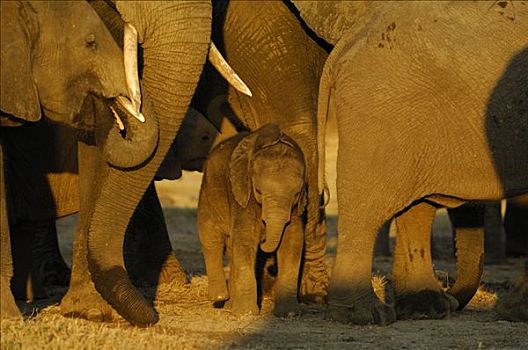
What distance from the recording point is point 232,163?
360 inches

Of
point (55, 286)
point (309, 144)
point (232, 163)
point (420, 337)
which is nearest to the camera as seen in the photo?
point (420, 337)

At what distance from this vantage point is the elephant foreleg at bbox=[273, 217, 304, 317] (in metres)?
8.85

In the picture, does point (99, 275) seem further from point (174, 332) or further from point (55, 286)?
point (55, 286)

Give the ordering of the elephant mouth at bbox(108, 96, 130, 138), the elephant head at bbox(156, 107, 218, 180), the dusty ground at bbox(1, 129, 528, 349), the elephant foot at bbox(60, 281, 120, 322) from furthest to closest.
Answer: the elephant head at bbox(156, 107, 218, 180), the elephant foot at bbox(60, 281, 120, 322), the elephant mouth at bbox(108, 96, 130, 138), the dusty ground at bbox(1, 129, 528, 349)

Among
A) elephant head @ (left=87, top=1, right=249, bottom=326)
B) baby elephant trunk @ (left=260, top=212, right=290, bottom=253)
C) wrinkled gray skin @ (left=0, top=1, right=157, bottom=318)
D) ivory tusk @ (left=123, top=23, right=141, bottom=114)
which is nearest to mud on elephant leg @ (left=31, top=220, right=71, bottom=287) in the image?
baby elephant trunk @ (left=260, top=212, right=290, bottom=253)

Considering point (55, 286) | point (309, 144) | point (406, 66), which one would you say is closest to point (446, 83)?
point (406, 66)

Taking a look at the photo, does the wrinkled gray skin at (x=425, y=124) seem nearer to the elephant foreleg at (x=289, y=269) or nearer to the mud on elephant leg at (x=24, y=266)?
the elephant foreleg at (x=289, y=269)

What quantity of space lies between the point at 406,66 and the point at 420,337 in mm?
1451

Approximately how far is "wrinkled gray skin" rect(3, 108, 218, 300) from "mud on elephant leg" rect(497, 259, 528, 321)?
2.62 metres

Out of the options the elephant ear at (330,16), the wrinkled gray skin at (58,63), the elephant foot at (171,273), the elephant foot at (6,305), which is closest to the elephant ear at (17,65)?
the wrinkled gray skin at (58,63)

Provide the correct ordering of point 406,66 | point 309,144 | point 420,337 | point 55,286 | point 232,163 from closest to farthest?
1. point 420,337
2. point 406,66
3. point 232,163
4. point 309,144
5. point 55,286

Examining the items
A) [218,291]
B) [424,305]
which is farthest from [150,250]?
[424,305]

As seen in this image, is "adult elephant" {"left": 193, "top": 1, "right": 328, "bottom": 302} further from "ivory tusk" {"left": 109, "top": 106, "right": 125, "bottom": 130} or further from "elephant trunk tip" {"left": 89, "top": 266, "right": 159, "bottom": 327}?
"ivory tusk" {"left": 109, "top": 106, "right": 125, "bottom": 130}

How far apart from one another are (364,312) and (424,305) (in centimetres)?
52
